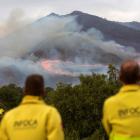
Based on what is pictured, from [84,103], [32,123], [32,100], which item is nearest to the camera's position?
[32,123]

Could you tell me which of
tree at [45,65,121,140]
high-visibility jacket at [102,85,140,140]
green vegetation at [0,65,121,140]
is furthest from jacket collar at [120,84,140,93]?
tree at [45,65,121,140]

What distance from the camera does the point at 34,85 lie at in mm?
3389

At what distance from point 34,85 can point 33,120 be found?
0.54m

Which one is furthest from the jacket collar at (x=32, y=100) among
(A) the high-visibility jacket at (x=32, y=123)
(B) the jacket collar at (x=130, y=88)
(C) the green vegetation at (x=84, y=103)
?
(C) the green vegetation at (x=84, y=103)

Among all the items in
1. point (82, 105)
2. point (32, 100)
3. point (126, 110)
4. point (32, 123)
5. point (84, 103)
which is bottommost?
point (82, 105)

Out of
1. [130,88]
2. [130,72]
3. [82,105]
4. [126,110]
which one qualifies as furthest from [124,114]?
[82,105]

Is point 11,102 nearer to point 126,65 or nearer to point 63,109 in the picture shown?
point 63,109

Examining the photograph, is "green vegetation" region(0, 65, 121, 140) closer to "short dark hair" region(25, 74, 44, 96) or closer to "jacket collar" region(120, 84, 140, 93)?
"jacket collar" region(120, 84, 140, 93)

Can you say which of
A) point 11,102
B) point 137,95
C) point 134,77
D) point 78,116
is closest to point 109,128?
point 137,95

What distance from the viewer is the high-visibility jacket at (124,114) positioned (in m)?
3.22

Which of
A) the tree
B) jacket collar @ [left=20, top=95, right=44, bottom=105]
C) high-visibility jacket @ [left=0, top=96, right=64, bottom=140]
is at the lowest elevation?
the tree

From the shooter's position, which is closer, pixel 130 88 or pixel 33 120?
pixel 33 120

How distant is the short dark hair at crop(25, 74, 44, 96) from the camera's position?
337cm

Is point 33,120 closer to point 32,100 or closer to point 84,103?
point 32,100
